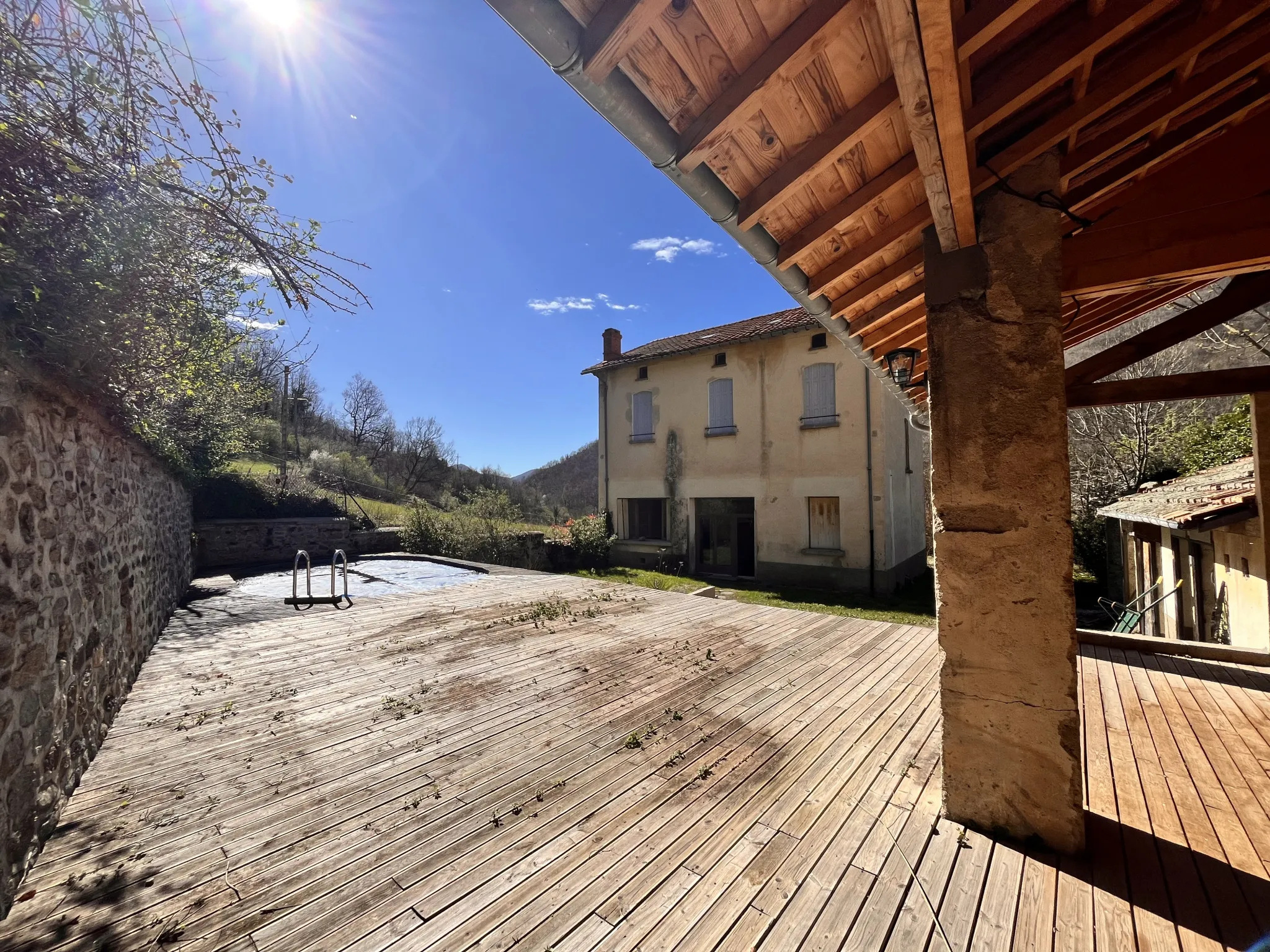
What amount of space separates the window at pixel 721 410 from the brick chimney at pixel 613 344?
397 centimetres

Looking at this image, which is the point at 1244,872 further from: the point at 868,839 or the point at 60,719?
the point at 60,719

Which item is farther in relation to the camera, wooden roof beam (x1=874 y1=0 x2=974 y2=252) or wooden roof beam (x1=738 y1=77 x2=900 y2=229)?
wooden roof beam (x1=738 y1=77 x2=900 y2=229)

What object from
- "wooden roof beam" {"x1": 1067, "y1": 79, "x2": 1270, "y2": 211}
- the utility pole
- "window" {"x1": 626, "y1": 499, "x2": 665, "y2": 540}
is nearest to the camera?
"wooden roof beam" {"x1": 1067, "y1": 79, "x2": 1270, "y2": 211}

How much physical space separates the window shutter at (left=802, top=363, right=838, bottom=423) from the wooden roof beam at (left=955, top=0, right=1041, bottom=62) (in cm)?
1095

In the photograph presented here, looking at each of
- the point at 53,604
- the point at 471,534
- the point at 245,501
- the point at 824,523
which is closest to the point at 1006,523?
the point at 53,604

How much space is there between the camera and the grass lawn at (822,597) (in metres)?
9.63

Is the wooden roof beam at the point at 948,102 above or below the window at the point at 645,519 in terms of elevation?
above

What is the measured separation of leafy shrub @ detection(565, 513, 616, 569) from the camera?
48.3ft

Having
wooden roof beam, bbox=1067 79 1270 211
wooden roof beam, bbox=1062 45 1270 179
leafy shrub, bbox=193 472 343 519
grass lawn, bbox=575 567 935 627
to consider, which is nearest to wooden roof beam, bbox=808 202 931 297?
wooden roof beam, bbox=1062 45 1270 179

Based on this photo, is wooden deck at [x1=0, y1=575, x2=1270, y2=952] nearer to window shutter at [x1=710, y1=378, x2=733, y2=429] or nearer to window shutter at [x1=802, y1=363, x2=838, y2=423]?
window shutter at [x1=802, y1=363, x2=838, y2=423]

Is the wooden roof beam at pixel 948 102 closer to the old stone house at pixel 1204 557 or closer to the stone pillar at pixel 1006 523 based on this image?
the stone pillar at pixel 1006 523

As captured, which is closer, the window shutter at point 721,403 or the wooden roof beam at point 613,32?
the wooden roof beam at point 613,32

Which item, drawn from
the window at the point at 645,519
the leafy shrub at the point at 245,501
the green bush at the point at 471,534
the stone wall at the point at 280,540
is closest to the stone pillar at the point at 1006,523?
the stone wall at the point at 280,540

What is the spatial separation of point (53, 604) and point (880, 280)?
15.8ft
